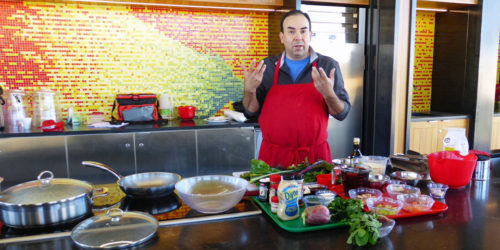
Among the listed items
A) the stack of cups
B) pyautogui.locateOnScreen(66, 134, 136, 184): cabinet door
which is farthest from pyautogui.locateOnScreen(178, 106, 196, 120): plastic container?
pyautogui.locateOnScreen(66, 134, 136, 184): cabinet door

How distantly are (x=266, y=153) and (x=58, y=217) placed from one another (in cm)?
146

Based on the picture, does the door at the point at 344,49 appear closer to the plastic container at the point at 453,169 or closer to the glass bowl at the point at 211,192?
the plastic container at the point at 453,169

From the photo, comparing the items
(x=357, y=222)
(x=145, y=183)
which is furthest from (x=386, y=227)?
(x=145, y=183)

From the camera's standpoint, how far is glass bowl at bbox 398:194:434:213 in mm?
1338

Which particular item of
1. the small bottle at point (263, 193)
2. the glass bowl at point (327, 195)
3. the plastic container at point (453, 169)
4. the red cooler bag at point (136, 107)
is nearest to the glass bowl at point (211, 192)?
the small bottle at point (263, 193)

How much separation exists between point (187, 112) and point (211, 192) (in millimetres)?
2480

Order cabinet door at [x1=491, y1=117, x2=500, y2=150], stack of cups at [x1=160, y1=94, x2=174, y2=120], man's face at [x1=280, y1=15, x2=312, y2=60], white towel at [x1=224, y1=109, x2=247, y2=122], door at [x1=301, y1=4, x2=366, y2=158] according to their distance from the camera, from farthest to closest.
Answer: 1. cabinet door at [x1=491, y1=117, x2=500, y2=150]
2. door at [x1=301, y1=4, x2=366, y2=158]
3. stack of cups at [x1=160, y1=94, x2=174, y2=120]
4. white towel at [x1=224, y1=109, x2=247, y2=122]
5. man's face at [x1=280, y1=15, x2=312, y2=60]

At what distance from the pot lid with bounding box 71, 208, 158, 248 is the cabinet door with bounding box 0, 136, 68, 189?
7.20 ft

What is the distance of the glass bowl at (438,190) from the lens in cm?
151

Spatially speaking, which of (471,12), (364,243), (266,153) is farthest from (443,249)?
(471,12)

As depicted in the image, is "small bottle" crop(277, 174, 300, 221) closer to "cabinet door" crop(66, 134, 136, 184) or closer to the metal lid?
the metal lid

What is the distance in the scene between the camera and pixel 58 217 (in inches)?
46.6

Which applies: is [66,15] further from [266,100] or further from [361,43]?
[361,43]

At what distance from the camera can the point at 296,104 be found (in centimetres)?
235
